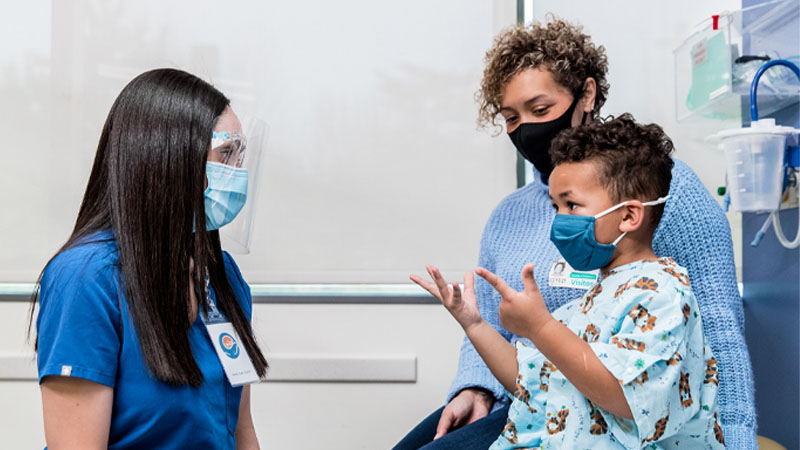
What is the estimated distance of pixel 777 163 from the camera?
173 cm

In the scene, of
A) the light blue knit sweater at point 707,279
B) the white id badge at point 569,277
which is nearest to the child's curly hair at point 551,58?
the light blue knit sweater at point 707,279

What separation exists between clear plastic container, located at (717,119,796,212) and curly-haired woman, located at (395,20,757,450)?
13.5 inches

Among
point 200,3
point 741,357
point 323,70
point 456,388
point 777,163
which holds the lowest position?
point 456,388

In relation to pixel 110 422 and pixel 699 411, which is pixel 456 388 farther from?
pixel 110 422

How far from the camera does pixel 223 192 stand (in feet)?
4.28

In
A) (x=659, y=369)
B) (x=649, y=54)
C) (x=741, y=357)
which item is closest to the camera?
(x=659, y=369)

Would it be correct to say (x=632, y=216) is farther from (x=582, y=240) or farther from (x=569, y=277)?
(x=569, y=277)

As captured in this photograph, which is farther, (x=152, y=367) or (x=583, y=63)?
(x=583, y=63)

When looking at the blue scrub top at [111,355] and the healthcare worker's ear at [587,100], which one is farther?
the healthcare worker's ear at [587,100]

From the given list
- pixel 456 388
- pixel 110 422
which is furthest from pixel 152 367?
pixel 456 388

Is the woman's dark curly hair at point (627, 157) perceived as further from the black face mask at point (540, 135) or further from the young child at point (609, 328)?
the black face mask at point (540, 135)

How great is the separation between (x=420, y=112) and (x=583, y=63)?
791 millimetres

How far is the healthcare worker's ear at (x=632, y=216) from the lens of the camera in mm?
1238

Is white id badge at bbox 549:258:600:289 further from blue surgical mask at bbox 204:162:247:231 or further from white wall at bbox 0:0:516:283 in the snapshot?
white wall at bbox 0:0:516:283
